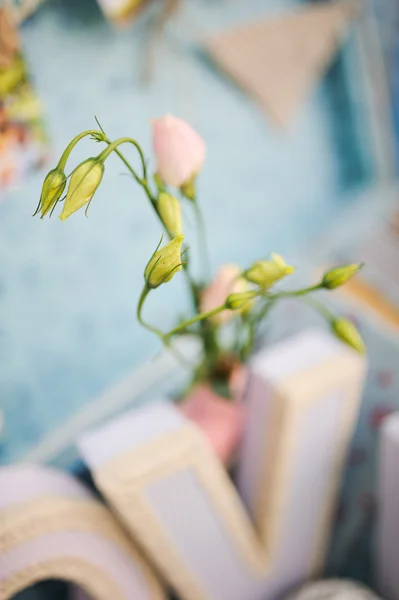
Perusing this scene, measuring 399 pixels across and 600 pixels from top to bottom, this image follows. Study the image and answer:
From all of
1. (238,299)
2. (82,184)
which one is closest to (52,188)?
(82,184)

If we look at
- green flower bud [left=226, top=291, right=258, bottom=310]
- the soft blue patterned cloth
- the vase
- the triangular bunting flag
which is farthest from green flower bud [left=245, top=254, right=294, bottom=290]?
the triangular bunting flag

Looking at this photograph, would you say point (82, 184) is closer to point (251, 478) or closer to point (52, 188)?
point (52, 188)

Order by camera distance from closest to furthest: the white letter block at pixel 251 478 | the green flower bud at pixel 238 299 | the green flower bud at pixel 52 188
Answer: the green flower bud at pixel 52 188, the green flower bud at pixel 238 299, the white letter block at pixel 251 478

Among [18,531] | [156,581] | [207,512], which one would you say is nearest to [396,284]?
[207,512]

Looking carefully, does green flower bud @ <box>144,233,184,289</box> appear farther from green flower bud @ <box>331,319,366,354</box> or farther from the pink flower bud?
green flower bud @ <box>331,319,366,354</box>

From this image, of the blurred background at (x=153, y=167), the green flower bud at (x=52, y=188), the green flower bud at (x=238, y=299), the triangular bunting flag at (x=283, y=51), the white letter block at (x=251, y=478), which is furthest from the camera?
the triangular bunting flag at (x=283, y=51)

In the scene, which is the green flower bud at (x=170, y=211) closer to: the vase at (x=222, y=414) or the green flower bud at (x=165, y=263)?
the green flower bud at (x=165, y=263)

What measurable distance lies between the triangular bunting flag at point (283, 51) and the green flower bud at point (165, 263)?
0.82 metres

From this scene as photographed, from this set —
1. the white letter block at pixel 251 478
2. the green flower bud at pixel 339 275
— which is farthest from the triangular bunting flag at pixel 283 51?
the green flower bud at pixel 339 275

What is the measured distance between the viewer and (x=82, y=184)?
0.50 meters

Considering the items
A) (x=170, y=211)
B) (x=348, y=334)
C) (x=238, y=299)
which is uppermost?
(x=170, y=211)

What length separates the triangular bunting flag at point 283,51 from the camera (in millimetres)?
1196

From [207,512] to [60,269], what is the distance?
555 mm

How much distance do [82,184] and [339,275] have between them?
12.3 inches
